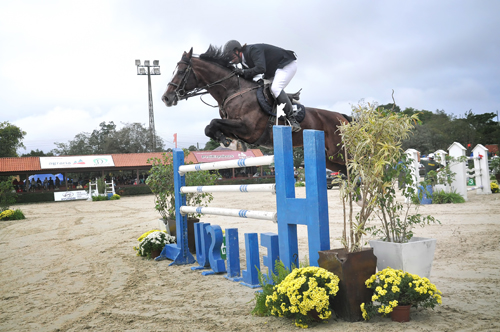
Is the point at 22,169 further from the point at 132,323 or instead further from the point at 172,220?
the point at 132,323

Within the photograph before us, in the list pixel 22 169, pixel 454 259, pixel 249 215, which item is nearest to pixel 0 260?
pixel 249 215

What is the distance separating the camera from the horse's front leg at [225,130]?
12.5 feet

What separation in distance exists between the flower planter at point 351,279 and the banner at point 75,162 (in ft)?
80.8

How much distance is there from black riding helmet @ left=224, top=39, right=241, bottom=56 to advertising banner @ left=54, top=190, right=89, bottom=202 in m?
19.8

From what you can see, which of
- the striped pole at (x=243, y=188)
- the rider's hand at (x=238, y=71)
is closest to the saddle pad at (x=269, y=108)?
the rider's hand at (x=238, y=71)

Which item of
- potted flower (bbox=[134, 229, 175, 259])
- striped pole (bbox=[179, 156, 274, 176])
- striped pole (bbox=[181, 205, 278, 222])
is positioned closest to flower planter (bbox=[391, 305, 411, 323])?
striped pole (bbox=[181, 205, 278, 222])

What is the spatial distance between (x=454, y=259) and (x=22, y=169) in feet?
81.8

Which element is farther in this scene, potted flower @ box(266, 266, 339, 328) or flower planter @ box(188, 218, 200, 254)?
flower planter @ box(188, 218, 200, 254)

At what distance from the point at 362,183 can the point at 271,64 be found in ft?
6.99

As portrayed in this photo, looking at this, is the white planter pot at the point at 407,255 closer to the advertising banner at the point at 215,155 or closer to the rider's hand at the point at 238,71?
the rider's hand at the point at 238,71

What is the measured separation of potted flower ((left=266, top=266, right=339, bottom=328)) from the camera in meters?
2.16

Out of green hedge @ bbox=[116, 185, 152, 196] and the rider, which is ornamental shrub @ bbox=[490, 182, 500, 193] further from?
green hedge @ bbox=[116, 185, 152, 196]

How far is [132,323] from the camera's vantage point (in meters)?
2.51

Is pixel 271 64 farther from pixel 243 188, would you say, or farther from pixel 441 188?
pixel 441 188
